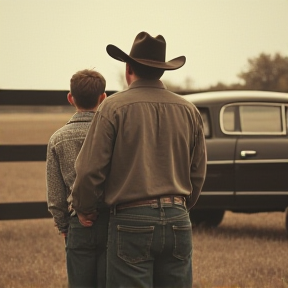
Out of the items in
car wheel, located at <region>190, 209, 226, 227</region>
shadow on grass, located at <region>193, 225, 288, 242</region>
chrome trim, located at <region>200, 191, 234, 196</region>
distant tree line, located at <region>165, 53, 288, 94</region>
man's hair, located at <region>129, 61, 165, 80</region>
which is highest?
man's hair, located at <region>129, 61, 165, 80</region>

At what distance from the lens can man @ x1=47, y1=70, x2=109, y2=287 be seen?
13.8 ft

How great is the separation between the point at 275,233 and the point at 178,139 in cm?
672

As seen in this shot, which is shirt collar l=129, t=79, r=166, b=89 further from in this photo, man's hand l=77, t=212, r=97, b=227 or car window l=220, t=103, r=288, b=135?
car window l=220, t=103, r=288, b=135

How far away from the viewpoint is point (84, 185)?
3.94 meters

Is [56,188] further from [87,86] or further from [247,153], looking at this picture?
[247,153]

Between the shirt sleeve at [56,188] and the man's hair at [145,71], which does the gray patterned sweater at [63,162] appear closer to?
the shirt sleeve at [56,188]

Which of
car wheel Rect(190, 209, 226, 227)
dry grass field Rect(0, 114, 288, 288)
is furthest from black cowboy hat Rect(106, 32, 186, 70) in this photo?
car wheel Rect(190, 209, 226, 227)

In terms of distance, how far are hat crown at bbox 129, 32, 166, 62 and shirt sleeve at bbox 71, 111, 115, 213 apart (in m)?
0.41

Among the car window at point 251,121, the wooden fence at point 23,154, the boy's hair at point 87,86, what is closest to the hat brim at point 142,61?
the boy's hair at point 87,86

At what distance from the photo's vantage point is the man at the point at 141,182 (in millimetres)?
3904

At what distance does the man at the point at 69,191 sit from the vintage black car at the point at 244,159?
5601 millimetres

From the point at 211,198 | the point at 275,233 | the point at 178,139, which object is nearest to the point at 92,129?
the point at 178,139

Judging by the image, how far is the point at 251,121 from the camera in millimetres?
10531

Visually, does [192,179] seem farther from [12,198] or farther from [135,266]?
[12,198]
